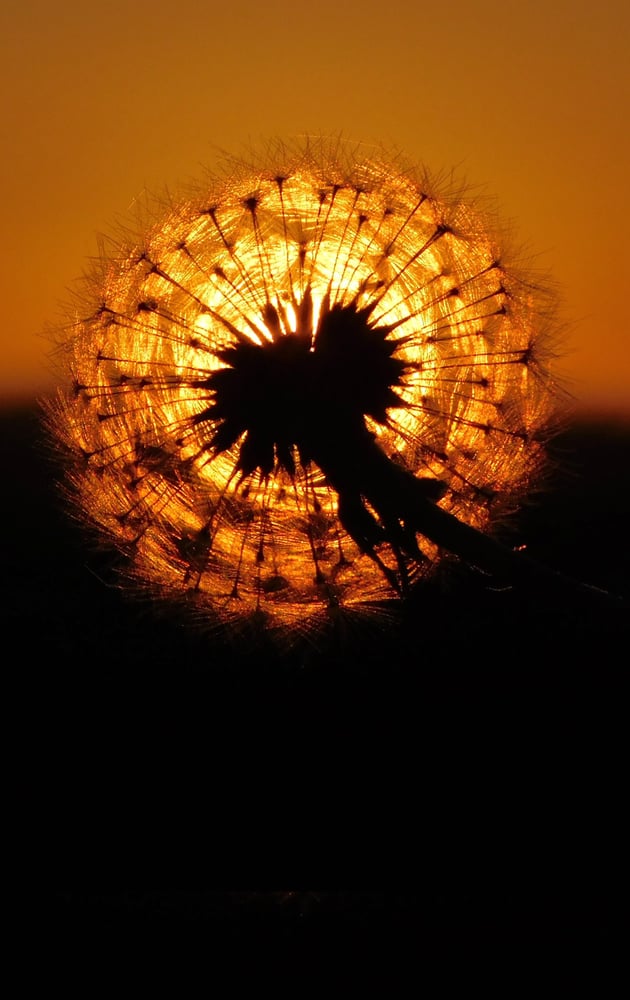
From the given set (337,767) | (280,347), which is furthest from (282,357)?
(337,767)

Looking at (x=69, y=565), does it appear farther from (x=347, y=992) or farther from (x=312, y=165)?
(x=347, y=992)

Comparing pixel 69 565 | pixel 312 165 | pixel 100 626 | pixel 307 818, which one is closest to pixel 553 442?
pixel 312 165

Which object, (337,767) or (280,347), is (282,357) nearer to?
(280,347)
